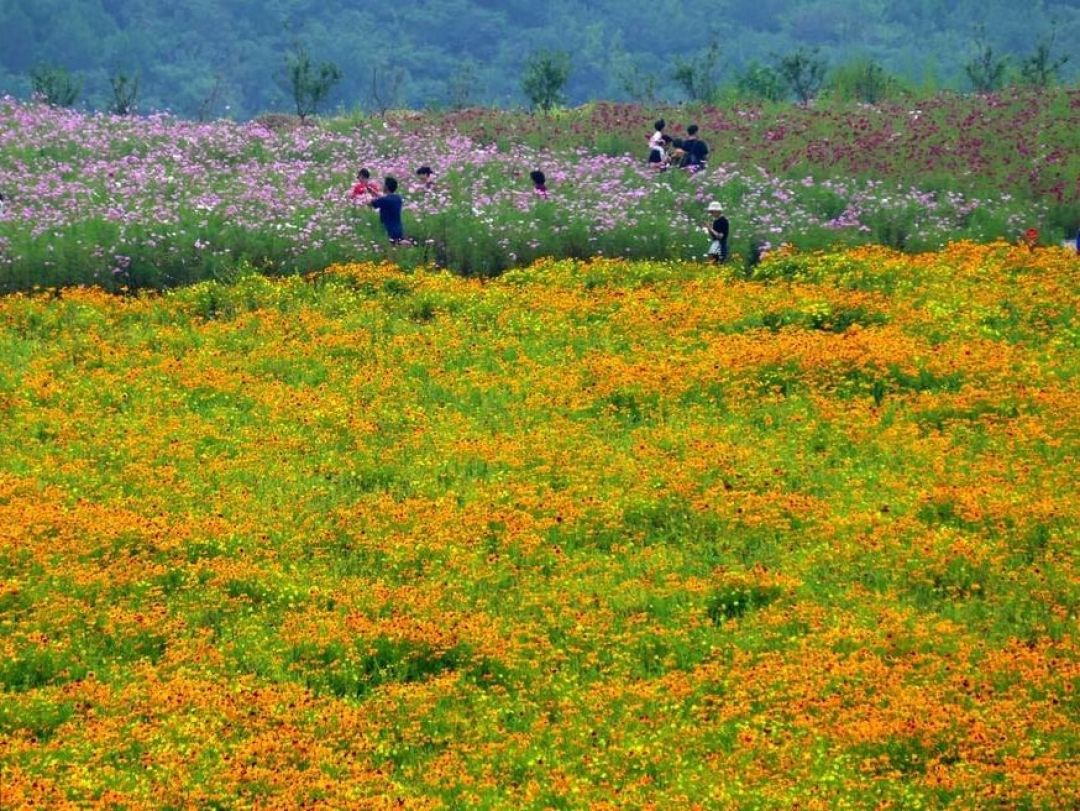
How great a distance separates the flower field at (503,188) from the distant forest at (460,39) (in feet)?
161

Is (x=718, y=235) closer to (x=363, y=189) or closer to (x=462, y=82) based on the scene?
(x=363, y=189)

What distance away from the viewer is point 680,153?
3009 cm

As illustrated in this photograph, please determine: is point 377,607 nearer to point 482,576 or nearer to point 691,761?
point 482,576

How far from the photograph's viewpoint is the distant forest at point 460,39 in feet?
275

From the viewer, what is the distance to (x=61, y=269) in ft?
78.4

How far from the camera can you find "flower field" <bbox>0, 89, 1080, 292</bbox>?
82.4 ft

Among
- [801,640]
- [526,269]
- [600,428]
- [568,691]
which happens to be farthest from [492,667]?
[526,269]

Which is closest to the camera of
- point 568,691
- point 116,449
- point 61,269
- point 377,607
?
point 568,691

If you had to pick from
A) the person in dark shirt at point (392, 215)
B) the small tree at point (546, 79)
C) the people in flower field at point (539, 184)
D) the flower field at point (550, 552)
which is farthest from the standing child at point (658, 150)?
the small tree at point (546, 79)

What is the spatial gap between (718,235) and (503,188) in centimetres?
562

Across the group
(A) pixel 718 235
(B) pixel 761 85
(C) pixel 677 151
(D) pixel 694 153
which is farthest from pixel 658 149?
(B) pixel 761 85

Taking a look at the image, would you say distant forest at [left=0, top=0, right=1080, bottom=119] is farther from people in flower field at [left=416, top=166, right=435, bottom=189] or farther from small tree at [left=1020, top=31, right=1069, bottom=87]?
people in flower field at [left=416, top=166, right=435, bottom=189]

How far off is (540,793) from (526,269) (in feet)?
52.0

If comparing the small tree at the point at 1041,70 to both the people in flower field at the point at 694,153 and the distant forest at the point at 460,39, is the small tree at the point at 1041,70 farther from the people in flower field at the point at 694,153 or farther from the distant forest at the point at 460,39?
the distant forest at the point at 460,39
